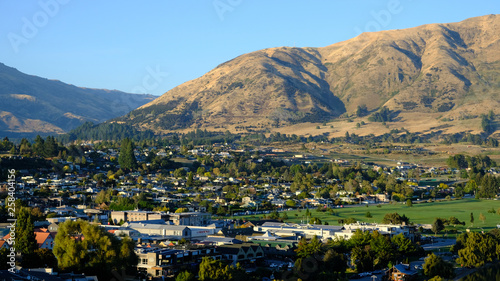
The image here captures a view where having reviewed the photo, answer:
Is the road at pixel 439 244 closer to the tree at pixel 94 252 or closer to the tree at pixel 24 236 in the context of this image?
the tree at pixel 94 252

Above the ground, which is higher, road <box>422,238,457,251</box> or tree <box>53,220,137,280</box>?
tree <box>53,220,137,280</box>

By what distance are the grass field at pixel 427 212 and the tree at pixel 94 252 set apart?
31370 mm

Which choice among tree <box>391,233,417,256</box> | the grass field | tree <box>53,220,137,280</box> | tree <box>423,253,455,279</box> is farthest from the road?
tree <box>53,220,137,280</box>

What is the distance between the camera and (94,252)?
1426 inches

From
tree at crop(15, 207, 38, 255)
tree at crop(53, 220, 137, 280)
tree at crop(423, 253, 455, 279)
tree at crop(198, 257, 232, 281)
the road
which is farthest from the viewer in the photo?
the road

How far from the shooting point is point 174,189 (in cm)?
9312

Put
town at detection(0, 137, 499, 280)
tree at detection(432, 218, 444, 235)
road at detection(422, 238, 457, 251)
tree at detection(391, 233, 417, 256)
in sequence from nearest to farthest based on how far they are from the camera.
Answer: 1. town at detection(0, 137, 499, 280)
2. tree at detection(391, 233, 417, 256)
3. road at detection(422, 238, 457, 251)
4. tree at detection(432, 218, 444, 235)

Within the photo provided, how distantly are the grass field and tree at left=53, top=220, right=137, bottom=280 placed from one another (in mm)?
31370

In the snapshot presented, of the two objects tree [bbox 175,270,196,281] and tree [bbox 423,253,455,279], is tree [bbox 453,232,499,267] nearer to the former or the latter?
tree [bbox 423,253,455,279]

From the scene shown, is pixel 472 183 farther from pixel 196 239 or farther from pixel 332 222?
pixel 196 239

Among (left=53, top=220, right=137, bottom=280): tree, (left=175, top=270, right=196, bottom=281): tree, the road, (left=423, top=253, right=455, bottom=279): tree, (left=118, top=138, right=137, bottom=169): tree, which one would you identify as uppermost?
(left=118, top=138, right=137, bottom=169): tree

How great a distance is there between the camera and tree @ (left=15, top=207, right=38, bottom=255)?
122 feet

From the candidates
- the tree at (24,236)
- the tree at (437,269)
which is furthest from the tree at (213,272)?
the tree at (437,269)

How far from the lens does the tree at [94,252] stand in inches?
1390
